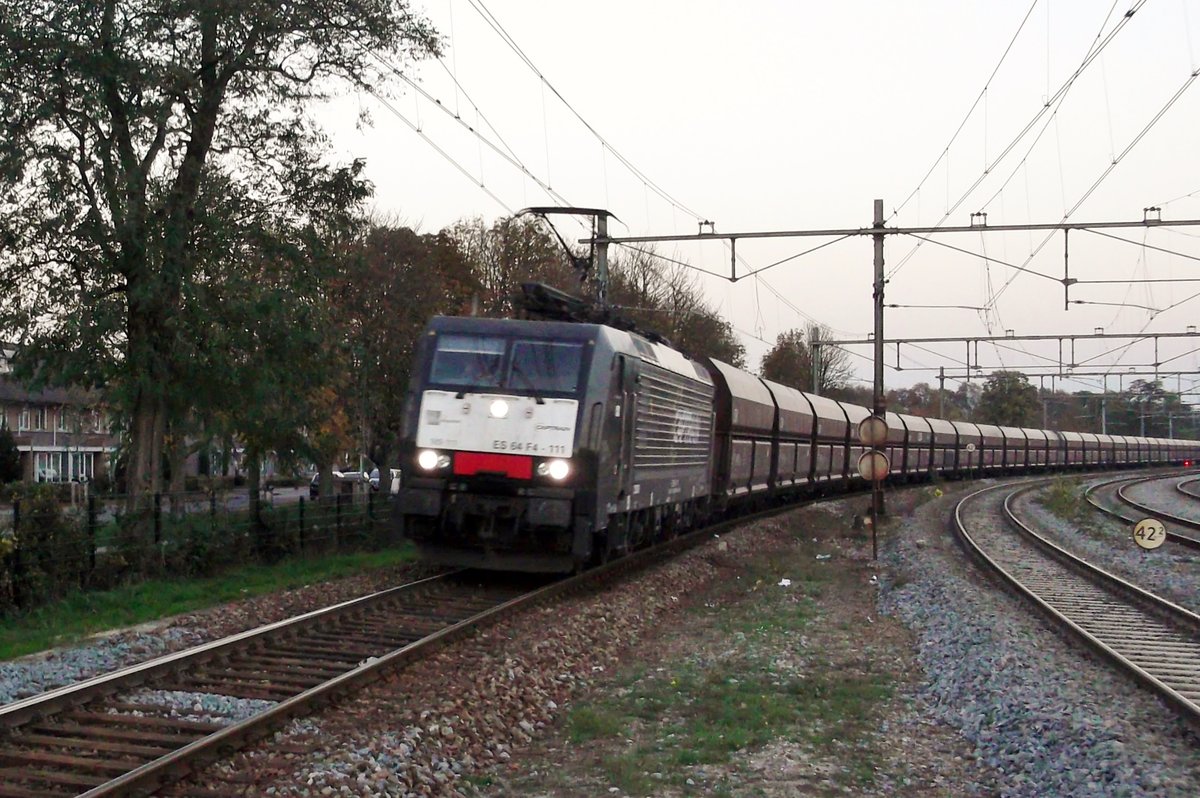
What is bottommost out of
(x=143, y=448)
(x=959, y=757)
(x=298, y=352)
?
(x=959, y=757)

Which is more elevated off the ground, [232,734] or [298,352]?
[298,352]

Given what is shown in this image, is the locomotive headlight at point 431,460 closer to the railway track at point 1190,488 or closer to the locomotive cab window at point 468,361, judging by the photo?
the locomotive cab window at point 468,361

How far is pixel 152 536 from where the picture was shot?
50.8ft

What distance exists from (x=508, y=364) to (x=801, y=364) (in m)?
65.4

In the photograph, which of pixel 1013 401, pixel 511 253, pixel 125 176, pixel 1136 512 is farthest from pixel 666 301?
pixel 1013 401

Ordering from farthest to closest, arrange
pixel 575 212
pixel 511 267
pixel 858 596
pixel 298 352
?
pixel 511 267, pixel 575 212, pixel 298 352, pixel 858 596

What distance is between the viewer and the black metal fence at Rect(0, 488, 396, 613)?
13.0 metres

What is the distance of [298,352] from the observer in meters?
17.5

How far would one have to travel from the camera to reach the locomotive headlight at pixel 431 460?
13.8 m

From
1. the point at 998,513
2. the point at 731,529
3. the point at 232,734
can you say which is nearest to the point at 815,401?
the point at 998,513

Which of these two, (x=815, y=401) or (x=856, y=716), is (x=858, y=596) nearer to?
(x=856, y=716)

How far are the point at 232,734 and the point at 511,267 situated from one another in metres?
41.6

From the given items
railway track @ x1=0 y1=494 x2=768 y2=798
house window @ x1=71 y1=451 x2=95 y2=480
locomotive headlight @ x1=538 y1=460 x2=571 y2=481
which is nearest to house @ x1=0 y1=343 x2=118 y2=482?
house window @ x1=71 y1=451 x2=95 y2=480

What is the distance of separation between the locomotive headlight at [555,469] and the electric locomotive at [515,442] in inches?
0.4
